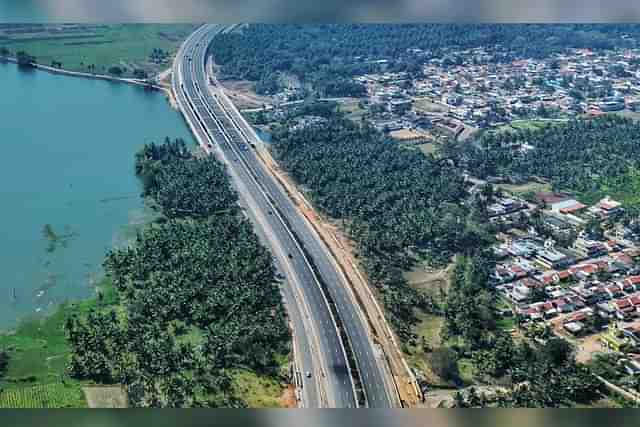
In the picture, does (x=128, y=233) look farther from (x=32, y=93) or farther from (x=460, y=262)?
(x=32, y=93)

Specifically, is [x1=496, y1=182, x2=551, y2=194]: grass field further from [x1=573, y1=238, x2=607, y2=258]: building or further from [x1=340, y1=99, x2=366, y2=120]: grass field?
[x1=340, y1=99, x2=366, y2=120]: grass field

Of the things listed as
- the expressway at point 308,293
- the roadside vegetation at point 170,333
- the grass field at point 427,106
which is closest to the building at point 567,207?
the expressway at point 308,293

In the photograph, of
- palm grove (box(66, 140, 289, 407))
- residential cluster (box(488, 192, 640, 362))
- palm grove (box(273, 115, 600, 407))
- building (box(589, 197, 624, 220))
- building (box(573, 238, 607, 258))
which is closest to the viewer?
palm grove (box(66, 140, 289, 407))

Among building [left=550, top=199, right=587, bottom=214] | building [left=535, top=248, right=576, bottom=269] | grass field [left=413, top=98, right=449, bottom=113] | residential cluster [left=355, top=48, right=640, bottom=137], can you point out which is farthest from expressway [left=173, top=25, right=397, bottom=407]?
grass field [left=413, top=98, right=449, bottom=113]

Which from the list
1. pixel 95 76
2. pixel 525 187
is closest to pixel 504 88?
pixel 525 187

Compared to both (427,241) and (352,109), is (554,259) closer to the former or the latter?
(427,241)

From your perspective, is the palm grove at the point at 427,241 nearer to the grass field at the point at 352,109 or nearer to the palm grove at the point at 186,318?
the grass field at the point at 352,109

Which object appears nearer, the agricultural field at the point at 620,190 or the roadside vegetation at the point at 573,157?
the agricultural field at the point at 620,190

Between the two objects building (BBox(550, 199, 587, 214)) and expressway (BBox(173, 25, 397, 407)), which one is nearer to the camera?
expressway (BBox(173, 25, 397, 407))
